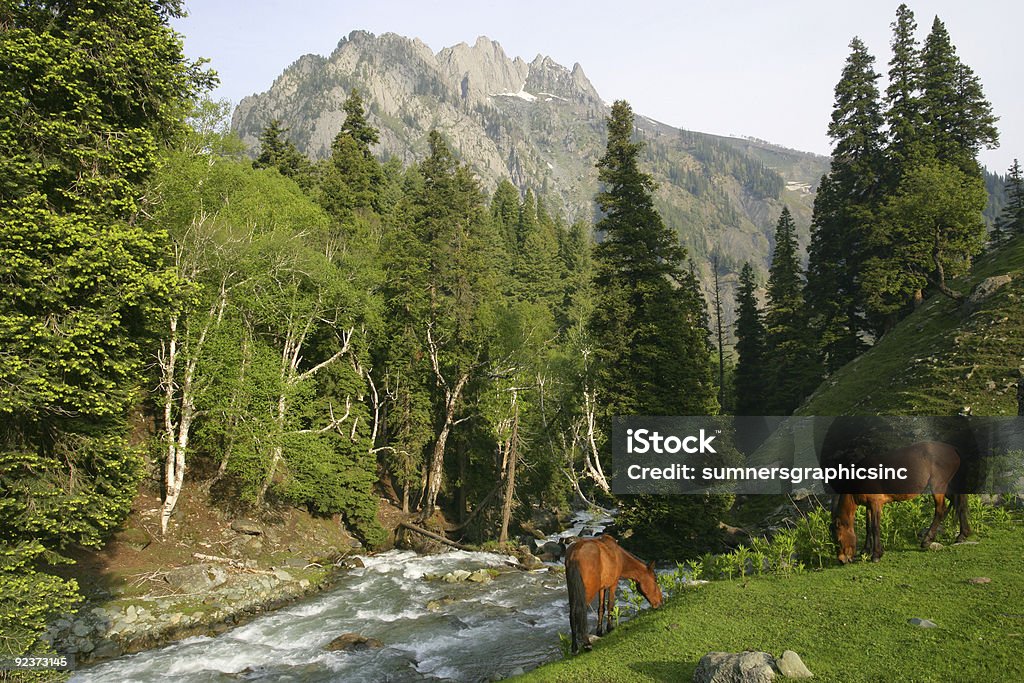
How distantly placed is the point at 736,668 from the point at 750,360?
49.5 meters

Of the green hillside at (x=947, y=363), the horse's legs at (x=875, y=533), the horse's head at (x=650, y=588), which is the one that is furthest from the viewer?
the green hillside at (x=947, y=363)

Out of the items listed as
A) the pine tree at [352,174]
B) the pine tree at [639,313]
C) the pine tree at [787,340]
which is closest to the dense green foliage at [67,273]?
the pine tree at [639,313]

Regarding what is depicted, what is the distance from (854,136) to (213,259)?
4267cm

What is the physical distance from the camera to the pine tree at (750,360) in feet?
162

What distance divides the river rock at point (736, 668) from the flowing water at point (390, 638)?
7.66 metres

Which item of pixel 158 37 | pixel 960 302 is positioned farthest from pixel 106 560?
pixel 960 302

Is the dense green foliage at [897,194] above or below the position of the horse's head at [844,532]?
above

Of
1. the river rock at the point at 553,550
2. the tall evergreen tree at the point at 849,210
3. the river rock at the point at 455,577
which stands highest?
the tall evergreen tree at the point at 849,210

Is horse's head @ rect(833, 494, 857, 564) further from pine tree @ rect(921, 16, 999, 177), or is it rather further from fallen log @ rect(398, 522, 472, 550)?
pine tree @ rect(921, 16, 999, 177)

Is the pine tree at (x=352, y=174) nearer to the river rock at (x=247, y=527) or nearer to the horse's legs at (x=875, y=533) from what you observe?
the river rock at (x=247, y=527)

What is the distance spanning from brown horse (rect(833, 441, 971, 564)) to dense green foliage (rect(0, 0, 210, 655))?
14.7 m

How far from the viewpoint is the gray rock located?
681 centimetres

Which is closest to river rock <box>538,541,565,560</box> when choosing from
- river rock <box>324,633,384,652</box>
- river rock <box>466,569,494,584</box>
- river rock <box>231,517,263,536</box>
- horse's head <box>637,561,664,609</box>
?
river rock <box>466,569,494,584</box>
